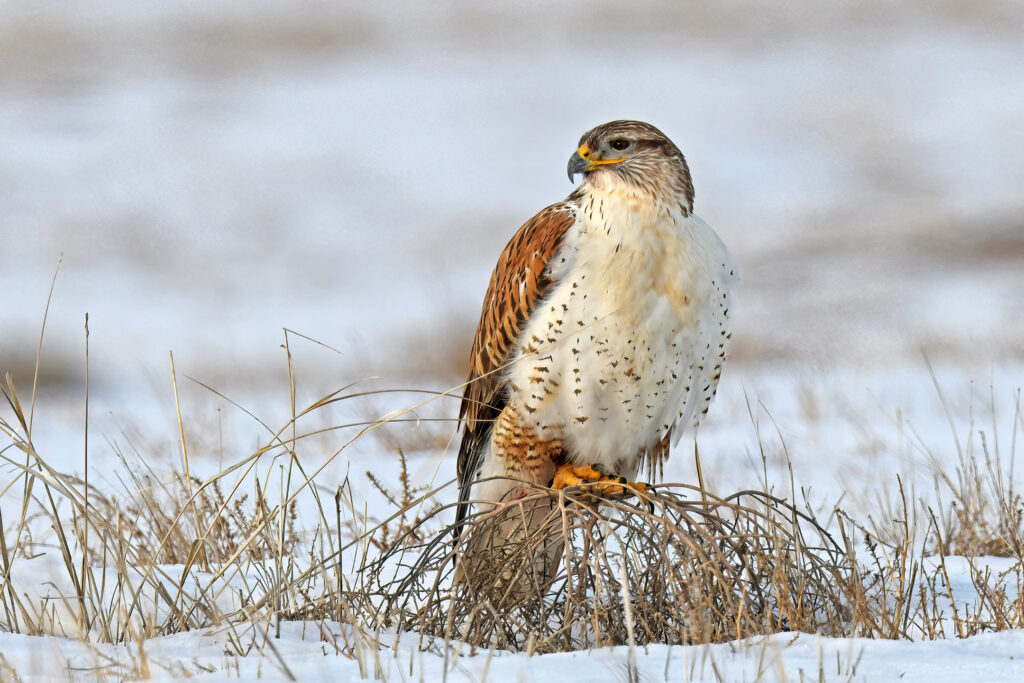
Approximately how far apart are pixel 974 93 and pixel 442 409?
19.6 m

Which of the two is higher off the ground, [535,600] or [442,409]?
[442,409]

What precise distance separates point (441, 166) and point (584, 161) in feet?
65.3

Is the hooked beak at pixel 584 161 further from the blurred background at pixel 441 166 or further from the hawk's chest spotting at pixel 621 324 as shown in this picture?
the blurred background at pixel 441 166

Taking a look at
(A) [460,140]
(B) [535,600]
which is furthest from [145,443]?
(A) [460,140]

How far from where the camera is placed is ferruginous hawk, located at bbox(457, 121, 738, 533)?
372 centimetres

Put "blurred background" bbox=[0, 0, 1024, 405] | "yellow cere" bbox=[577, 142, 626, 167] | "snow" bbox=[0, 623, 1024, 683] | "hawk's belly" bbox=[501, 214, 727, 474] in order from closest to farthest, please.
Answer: "snow" bbox=[0, 623, 1024, 683]
"hawk's belly" bbox=[501, 214, 727, 474]
"yellow cere" bbox=[577, 142, 626, 167]
"blurred background" bbox=[0, 0, 1024, 405]

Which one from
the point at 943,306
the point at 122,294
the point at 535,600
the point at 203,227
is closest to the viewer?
the point at 535,600

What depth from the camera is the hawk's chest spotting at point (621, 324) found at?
3.71 m

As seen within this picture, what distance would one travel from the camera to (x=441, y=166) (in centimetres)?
2353

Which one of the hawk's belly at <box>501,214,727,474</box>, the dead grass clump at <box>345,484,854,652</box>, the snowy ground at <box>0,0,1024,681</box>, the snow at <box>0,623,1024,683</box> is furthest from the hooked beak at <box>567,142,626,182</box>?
the snow at <box>0,623,1024,683</box>

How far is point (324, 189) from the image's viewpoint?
2205 centimetres

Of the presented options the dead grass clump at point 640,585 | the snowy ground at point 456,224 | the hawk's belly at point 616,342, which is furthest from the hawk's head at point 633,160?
the dead grass clump at point 640,585

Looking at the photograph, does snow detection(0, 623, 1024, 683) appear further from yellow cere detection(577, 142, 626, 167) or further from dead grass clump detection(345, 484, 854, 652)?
yellow cere detection(577, 142, 626, 167)

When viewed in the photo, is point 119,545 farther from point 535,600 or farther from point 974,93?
point 974,93
